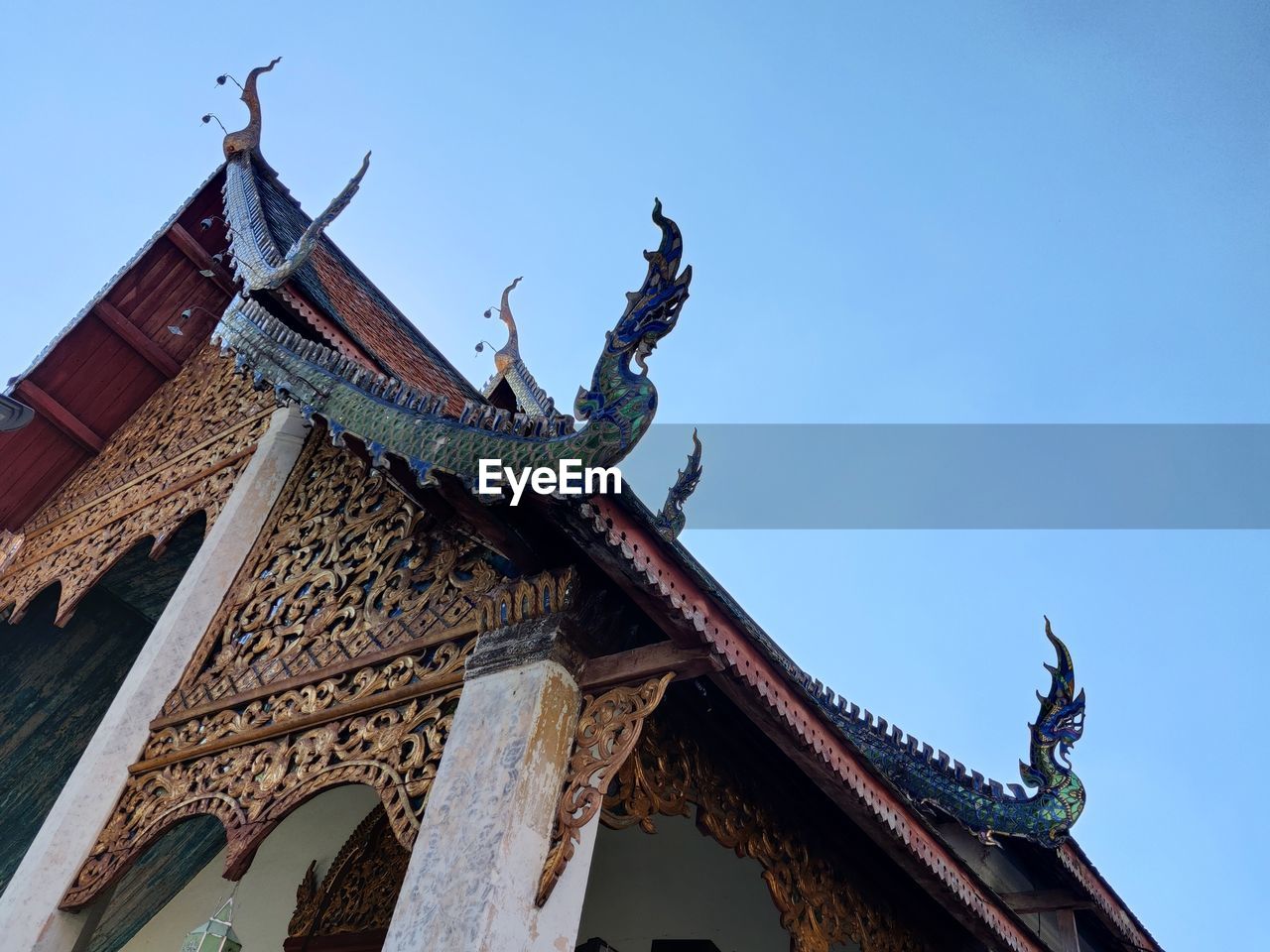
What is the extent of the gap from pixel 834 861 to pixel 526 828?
1.83m

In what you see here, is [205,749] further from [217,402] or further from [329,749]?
[217,402]

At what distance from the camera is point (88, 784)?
4.43m

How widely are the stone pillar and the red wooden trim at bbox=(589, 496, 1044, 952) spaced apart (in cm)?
247

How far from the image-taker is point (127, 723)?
4.59 meters

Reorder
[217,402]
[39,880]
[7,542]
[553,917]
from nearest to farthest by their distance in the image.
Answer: [553,917]
[39,880]
[217,402]
[7,542]

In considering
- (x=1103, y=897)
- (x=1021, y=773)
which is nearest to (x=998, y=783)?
(x=1021, y=773)

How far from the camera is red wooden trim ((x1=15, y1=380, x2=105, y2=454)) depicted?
731 cm

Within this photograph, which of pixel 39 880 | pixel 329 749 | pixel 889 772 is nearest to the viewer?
pixel 329 749

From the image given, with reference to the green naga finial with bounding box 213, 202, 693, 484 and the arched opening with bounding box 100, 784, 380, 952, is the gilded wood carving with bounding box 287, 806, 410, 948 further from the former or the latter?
the green naga finial with bounding box 213, 202, 693, 484

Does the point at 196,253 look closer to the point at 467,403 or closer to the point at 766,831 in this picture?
the point at 467,403

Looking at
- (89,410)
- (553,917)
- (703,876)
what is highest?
(89,410)

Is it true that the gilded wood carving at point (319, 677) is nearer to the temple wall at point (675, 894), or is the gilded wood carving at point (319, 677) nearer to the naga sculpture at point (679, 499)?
the naga sculpture at point (679, 499)

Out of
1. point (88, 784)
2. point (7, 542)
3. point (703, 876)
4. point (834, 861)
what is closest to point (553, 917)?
point (834, 861)

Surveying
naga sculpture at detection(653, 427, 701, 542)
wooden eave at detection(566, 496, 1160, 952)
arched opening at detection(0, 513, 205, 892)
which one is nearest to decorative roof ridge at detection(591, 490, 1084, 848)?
wooden eave at detection(566, 496, 1160, 952)
